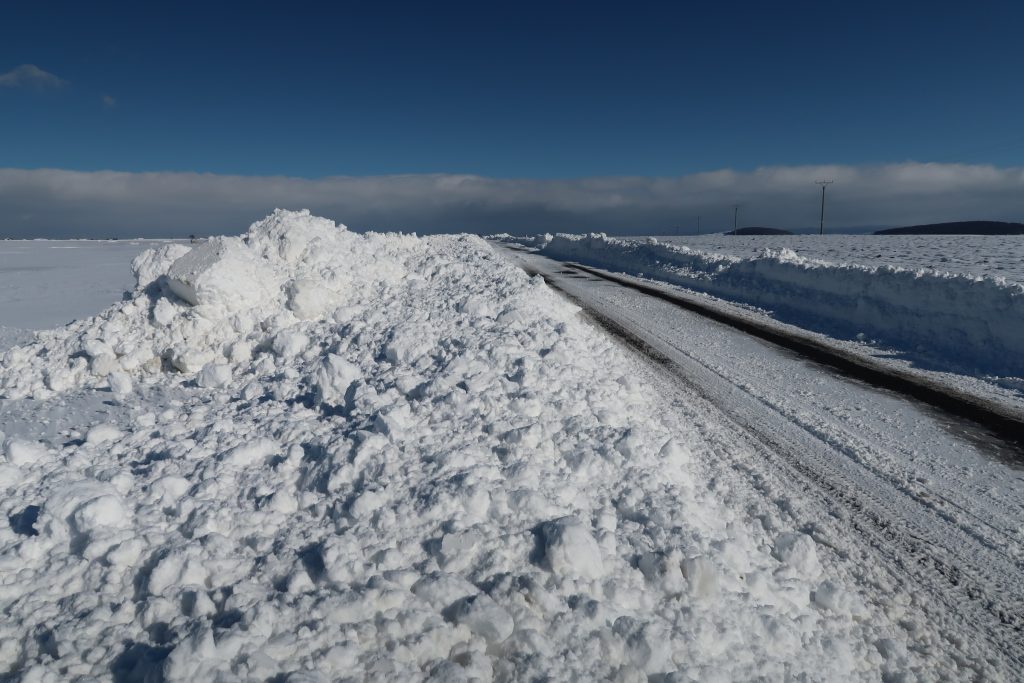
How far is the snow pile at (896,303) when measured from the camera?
314 inches

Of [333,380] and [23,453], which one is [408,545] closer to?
[333,380]

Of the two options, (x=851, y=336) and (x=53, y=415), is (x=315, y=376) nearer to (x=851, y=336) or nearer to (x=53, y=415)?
(x=53, y=415)

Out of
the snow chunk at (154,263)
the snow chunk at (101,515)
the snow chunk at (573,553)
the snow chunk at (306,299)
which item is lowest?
the snow chunk at (573,553)

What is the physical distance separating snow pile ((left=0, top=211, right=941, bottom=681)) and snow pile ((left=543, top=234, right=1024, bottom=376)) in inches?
228

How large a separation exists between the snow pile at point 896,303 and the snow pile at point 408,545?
5.79 m

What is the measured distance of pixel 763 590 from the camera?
2.98 m

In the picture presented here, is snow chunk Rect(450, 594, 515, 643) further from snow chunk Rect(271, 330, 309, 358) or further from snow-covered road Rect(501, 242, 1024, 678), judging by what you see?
snow chunk Rect(271, 330, 309, 358)

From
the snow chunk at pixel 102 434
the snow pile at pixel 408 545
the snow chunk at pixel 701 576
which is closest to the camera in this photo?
the snow pile at pixel 408 545

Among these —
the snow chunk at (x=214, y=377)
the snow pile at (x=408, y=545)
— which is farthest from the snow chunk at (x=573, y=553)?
the snow chunk at (x=214, y=377)

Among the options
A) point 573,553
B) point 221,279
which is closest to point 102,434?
point 221,279

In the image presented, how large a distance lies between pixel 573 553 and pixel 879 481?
289 cm

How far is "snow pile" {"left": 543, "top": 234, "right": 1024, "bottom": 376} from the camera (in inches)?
314

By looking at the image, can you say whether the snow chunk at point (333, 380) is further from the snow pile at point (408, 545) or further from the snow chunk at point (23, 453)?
the snow chunk at point (23, 453)

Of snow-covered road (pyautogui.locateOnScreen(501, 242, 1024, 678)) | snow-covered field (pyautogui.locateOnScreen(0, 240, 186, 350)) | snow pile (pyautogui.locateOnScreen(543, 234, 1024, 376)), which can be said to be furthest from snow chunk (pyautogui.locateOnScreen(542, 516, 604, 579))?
snow-covered field (pyautogui.locateOnScreen(0, 240, 186, 350))
